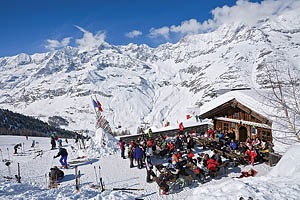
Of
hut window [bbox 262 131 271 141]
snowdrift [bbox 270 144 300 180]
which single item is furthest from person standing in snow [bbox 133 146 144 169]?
hut window [bbox 262 131 271 141]

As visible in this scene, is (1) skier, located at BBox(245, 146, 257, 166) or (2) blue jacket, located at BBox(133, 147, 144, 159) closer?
(1) skier, located at BBox(245, 146, 257, 166)

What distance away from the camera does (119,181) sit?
10141 mm

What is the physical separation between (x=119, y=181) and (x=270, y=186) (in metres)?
7.02

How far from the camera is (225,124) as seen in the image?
51.9 ft

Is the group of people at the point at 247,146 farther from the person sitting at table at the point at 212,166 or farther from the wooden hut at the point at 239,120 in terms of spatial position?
the person sitting at table at the point at 212,166

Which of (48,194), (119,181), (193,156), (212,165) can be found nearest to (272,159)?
(212,165)

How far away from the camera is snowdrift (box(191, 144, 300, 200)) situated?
509cm

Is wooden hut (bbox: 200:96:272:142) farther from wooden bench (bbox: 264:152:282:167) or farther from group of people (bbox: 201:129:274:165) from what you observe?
wooden bench (bbox: 264:152:282:167)

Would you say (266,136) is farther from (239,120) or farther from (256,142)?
(239,120)

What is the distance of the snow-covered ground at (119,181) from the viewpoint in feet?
17.6

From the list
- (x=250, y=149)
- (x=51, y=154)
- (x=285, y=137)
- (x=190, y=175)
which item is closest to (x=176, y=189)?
(x=190, y=175)

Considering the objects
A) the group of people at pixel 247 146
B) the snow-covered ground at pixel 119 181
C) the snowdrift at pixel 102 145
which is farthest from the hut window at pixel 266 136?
the snowdrift at pixel 102 145

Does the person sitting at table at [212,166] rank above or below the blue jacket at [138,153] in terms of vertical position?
below

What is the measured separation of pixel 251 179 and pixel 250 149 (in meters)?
5.22
